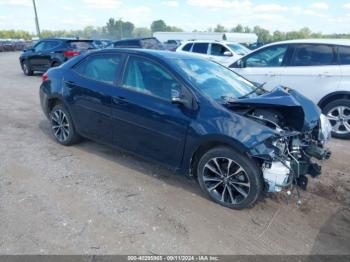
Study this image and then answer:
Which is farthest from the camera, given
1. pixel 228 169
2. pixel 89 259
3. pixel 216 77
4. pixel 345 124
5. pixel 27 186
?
pixel 345 124

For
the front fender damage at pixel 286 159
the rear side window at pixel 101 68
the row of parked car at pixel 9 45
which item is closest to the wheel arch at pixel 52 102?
the rear side window at pixel 101 68

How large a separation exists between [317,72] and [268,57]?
1.15 meters

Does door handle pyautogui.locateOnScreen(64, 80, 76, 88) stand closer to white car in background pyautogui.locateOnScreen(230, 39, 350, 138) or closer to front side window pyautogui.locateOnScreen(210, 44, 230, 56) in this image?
Answer: white car in background pyautogui.locateOnScreen(230, 39, 350, 138)

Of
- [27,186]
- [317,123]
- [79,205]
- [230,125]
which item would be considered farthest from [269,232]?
[27,186]

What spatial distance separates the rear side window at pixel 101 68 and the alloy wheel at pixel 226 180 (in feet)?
6.13

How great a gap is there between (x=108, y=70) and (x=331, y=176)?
138 inches

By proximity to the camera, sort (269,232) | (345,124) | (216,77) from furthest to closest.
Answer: (345,124) → (216,77) → (269,232)

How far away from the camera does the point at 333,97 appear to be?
6.25m

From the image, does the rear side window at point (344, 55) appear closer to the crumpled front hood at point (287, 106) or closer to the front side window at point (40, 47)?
the crumpled front hood at point (287, 106)

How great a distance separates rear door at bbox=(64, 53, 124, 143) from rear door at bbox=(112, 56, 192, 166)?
0.58 ft

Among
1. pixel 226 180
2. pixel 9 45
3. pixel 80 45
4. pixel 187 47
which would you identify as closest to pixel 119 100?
pixel 226 180

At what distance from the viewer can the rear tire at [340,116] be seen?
6.07m

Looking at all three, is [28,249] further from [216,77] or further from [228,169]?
[216,77]

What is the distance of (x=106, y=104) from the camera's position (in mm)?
4375
